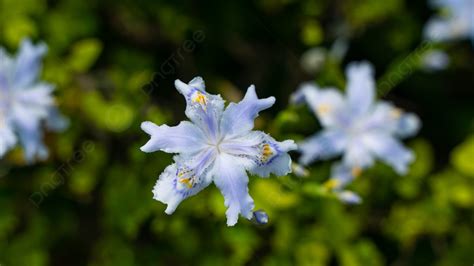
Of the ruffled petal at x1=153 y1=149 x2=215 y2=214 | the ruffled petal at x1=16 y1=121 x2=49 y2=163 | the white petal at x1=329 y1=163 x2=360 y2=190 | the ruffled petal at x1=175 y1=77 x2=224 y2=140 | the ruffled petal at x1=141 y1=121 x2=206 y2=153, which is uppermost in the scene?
the white petal at x1=329 y1=163 x2=360 y2=190

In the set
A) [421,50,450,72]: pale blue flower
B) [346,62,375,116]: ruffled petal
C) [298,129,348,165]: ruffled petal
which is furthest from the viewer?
[421,50,450,72]: pale blue flower

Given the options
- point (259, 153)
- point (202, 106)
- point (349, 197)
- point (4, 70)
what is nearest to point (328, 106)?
point (349, 197)

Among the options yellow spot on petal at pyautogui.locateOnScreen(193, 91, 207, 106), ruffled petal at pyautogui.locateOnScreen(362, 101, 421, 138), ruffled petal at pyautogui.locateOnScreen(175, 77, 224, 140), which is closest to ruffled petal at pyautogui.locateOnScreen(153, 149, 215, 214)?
ruffled petal at pyautogui.locateOnScreen(175, 77, 224, 140)

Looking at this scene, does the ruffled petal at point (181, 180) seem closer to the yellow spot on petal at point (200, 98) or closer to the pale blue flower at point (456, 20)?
the yellow spot on petal at point (200, 98)

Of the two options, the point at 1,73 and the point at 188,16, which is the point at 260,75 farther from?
the point at 1,73

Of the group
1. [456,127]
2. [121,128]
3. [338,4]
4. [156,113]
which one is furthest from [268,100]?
[456,127]

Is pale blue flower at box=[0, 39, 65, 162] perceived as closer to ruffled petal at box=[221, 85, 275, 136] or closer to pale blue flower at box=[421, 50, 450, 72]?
ruffled petal at box=[221, 85, 275, 136]
